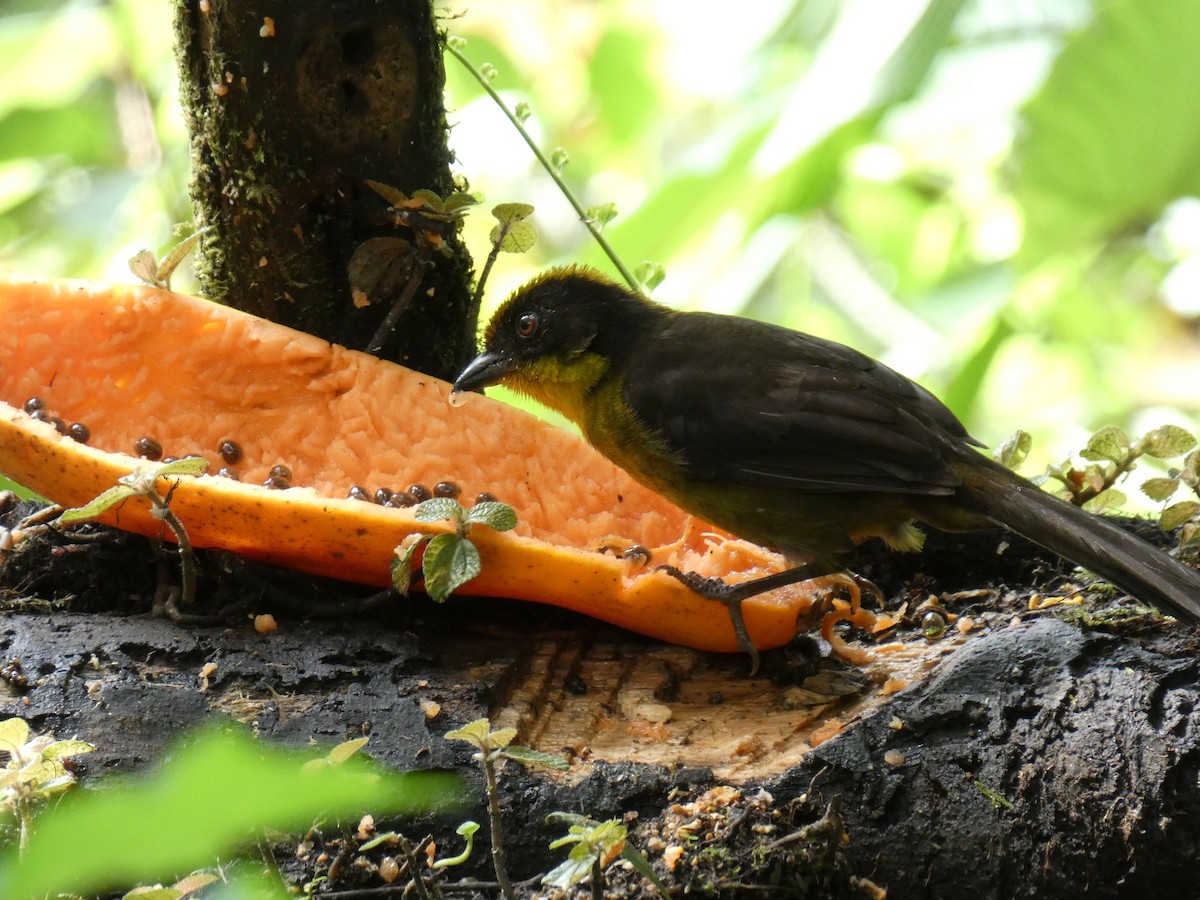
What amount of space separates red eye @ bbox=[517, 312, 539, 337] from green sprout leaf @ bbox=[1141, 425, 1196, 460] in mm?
1719

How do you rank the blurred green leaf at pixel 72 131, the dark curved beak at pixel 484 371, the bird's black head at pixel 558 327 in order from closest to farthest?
the dark curved beak at pixel 484 371
the bird's black head at pixel 558 327
the blurred green leaf at pixel 72 131

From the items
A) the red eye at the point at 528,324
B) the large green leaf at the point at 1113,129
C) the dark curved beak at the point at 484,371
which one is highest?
the large green leaf at the point at 1113,129

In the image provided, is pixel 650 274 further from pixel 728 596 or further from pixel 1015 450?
pixel 728 596

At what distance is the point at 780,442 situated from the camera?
3.03 meters

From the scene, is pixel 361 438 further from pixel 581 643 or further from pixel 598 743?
pixel 598 743

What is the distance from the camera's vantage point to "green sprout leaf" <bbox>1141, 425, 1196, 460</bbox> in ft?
9.96

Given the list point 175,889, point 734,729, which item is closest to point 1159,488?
point 734,729

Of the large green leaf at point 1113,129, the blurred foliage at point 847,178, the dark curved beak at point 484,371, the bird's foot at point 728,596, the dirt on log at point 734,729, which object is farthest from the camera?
the blurred foliage at point 847,178

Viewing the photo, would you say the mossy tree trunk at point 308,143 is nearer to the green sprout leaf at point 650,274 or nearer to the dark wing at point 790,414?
the green sprout leaf at point 650,274

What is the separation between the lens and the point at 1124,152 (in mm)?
5012

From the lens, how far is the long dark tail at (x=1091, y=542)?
249cm

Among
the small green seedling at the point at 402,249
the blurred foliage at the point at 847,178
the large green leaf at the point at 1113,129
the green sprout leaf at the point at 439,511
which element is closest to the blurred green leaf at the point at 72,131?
the blurred foliage at the point at 847,178

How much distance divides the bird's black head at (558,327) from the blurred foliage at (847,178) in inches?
31.8

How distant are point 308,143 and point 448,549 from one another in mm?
1258
